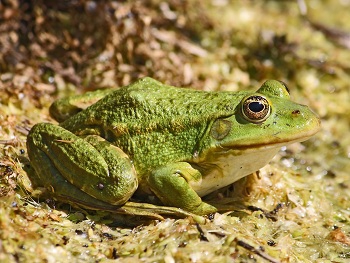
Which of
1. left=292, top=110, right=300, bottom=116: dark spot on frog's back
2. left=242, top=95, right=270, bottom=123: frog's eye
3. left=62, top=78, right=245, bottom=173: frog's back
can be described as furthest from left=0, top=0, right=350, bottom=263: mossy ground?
left=292, top=110, right=300, bottom=116: dark spot on frog's back

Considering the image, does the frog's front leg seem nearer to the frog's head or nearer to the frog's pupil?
the frog's head

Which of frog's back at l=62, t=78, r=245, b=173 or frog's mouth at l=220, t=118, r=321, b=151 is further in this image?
frog's back at l=62, t=78, r=245, b=173

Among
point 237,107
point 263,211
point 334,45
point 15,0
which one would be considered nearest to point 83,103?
point 237,107

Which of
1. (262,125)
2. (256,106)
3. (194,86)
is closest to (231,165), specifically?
(262,125)

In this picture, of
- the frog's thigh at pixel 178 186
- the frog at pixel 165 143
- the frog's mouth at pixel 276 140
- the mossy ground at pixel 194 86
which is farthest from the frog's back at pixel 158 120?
the mossy ground at pixel 194 86

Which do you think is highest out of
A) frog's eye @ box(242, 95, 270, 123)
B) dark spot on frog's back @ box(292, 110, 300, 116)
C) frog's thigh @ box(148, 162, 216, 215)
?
frog's eye @ box(242, 95, 270, 123)

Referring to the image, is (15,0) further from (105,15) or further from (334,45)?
(334,45)

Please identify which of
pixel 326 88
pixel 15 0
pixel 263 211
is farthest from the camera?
pixel 326 88

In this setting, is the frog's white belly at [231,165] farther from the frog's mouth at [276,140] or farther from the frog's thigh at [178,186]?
the frog's thigh at [178,186]
